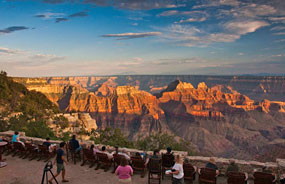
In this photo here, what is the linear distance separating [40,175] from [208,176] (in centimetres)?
834

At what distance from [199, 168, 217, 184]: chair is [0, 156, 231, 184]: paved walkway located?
145 cm

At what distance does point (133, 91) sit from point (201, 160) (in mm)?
131609

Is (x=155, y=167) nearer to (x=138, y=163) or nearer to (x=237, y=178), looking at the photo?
(x=138, y=163)

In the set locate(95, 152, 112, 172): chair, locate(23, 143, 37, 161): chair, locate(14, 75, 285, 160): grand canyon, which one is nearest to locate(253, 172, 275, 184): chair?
locate(95, 152, 112, 172): chair

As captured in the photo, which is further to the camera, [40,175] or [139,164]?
[40,175]

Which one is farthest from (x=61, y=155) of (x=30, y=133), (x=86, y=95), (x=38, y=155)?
(x=86, y=95)

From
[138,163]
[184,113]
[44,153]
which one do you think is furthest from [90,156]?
[184,113]

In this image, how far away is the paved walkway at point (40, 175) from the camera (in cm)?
973

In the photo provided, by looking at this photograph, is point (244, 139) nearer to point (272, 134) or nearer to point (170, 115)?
point (272, 134)

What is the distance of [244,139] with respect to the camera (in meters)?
94.8

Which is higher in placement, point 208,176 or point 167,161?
point 167,161

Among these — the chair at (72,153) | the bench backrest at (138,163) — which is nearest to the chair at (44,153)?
the chair at (72,153)

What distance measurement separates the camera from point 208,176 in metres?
8.73

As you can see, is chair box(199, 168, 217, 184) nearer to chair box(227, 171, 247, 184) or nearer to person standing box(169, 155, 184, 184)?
chair box(227, 171, 247, 184)
